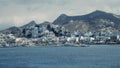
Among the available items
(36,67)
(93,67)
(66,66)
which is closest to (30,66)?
(36,67)

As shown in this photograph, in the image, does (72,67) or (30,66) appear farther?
(30,66)

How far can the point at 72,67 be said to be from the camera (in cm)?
7569

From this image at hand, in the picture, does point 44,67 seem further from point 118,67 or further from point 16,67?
Answer: point 118,67

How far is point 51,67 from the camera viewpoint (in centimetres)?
7781

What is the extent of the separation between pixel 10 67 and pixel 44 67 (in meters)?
6.77

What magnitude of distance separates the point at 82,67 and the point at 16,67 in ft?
42.2

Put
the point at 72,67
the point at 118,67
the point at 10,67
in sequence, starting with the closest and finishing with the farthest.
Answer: the point at 118,67
the point at 72,67
the point at 10,67

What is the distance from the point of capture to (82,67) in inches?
2963

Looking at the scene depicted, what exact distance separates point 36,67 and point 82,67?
9.01m

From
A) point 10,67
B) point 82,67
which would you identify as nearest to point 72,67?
point 82,67

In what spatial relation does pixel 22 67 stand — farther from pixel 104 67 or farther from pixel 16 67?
pixel 104 67

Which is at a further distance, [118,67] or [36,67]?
[36,67]

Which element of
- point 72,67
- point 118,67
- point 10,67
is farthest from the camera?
point 10,67

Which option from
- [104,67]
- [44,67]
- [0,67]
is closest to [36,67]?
[44,67]
